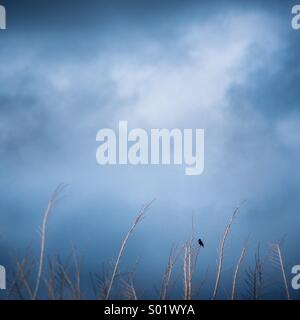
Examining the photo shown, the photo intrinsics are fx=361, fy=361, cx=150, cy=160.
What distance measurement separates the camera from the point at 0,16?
479 cm

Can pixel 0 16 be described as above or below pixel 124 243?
above
